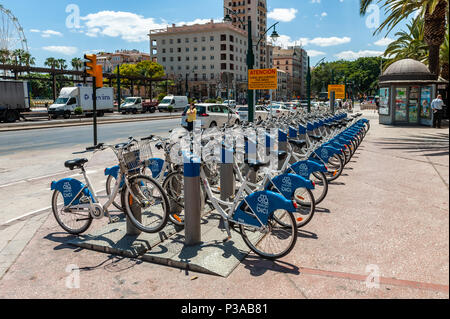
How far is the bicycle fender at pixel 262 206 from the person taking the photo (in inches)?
148

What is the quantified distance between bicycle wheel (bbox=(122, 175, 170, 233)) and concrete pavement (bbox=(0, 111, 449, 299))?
0.49 metres

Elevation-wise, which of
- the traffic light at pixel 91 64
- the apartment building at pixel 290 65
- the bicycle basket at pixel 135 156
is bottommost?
the bicycle basket at pixel 135 156

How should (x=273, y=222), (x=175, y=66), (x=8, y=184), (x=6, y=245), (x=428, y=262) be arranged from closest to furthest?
(x=428, y=262), (x=273, y=222), (x=6, y=245), (x=8, y=184), (x=175, y=66)

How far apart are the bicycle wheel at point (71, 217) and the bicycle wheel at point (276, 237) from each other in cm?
198

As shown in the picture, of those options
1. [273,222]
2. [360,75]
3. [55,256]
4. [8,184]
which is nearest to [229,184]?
[273,222]

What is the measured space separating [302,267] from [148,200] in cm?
188

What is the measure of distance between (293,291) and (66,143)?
14268 mm

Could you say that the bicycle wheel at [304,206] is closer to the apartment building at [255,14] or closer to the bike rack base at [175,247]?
the bike rack base at [175,247]

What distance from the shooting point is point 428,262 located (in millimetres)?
3697

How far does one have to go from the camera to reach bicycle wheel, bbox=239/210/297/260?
3.88m

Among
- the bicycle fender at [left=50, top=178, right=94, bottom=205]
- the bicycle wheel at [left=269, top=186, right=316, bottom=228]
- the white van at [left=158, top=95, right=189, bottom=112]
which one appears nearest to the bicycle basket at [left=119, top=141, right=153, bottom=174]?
the bicycle fender at [left=50, top=178, right=94, bottom=205]

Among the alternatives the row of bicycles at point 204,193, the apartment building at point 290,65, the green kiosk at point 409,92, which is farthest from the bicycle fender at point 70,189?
the apartment building at point 290,65

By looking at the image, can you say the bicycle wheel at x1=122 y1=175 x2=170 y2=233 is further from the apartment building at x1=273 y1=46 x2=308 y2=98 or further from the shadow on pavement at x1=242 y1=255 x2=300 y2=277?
the apartment building at x1=273 y1=46 x2=308 y2=98
